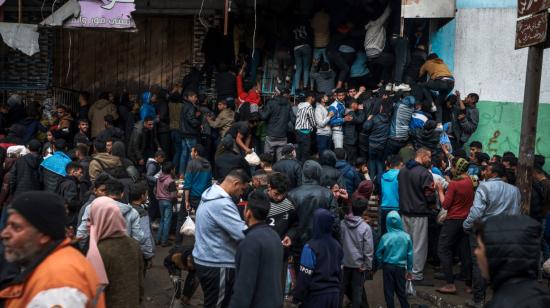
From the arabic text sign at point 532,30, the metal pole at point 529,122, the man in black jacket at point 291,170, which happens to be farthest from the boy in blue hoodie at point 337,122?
the arabic text sign at point 532,30

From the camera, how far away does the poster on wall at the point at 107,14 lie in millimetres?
12898

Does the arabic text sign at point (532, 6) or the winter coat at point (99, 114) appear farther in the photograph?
the winter coat at point (99, 114)

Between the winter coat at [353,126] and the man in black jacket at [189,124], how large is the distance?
280 centimetres

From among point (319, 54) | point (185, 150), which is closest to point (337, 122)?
point (319, 54)

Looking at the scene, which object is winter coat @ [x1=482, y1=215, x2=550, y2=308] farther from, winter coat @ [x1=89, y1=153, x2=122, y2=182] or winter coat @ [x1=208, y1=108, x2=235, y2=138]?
winter coat @ [x1=208, y1=108, x2=235, y2=138]

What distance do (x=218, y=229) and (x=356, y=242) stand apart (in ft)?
7.36

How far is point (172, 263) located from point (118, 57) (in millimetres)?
9181

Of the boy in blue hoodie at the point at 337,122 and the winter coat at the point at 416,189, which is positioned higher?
the boy in blue hoodie at the point at 337,122

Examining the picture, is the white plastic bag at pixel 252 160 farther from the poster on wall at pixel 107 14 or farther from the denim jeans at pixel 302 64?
the poster on wall at pixel 107 14

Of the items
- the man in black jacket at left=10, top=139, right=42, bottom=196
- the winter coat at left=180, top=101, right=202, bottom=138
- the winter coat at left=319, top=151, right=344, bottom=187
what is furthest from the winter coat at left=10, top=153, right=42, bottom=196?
the winter coat at left=319, top=151, right=344, bottom=187

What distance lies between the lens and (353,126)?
1313 centimetres

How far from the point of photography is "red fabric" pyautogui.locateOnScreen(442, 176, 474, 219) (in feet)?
31.4

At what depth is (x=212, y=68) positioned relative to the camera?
1548 cm

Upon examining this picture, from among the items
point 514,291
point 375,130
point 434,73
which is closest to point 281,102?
point 375,130
